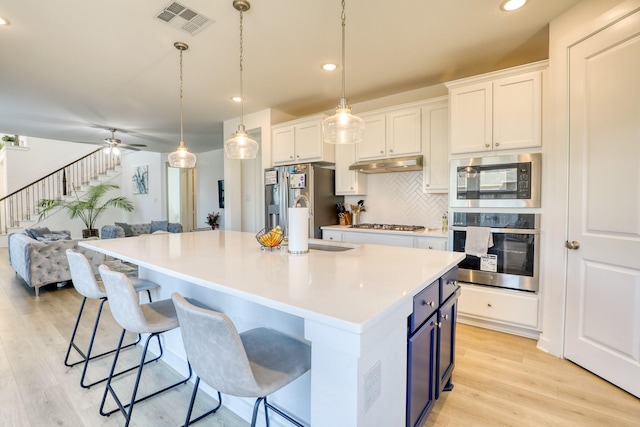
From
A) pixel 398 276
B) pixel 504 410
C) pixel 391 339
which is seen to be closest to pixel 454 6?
pixel 398 276

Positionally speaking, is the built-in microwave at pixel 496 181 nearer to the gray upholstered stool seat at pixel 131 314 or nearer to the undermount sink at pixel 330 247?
the undermount sink at pixel 330 247

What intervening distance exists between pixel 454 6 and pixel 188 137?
5693 mm

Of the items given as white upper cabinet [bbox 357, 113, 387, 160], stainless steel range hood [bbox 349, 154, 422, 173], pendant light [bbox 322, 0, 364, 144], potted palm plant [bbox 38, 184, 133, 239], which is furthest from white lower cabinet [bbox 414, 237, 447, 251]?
→ potted palm plant [bbox 38, 184, 133, 239]

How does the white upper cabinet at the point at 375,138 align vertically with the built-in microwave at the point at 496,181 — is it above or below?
above

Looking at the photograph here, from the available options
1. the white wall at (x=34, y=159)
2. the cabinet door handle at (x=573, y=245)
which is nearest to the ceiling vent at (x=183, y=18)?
the cabinet door handle at (x=573, y=245)

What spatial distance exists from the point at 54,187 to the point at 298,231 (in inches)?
400

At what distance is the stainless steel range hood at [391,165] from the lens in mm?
3357

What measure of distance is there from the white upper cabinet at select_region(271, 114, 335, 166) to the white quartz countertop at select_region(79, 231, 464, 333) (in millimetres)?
2036

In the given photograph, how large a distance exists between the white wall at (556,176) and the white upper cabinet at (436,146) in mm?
907

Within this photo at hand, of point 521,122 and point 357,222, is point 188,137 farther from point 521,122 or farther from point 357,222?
point 521,122

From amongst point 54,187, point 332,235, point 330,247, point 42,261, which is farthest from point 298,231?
point 54,187

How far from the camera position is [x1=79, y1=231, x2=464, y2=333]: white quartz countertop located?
3.30 ft

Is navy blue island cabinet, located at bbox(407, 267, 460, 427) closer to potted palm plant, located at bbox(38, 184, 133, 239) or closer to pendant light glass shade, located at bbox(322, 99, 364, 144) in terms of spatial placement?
pendant light glass shade, located at bbox(322, 99, 364, 144)

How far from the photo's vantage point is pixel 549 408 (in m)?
1.82
